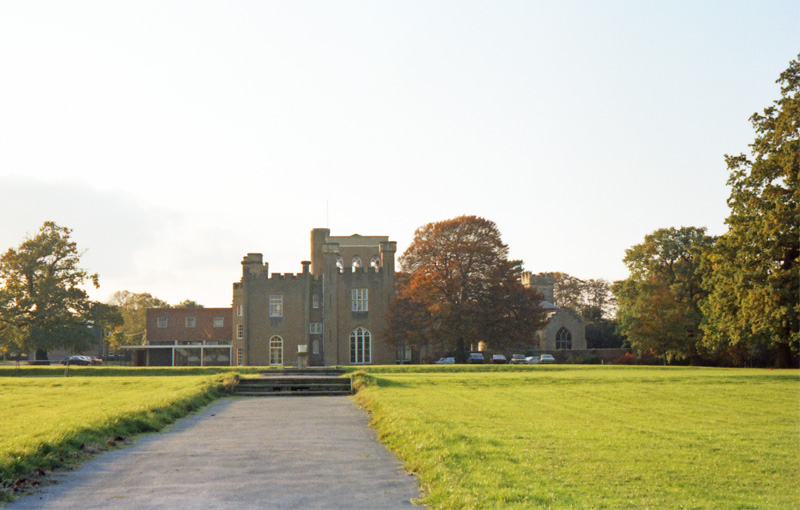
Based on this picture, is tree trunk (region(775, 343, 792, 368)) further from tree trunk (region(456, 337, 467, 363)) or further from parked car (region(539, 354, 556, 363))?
parked car (region(539, 354, 556, 363))

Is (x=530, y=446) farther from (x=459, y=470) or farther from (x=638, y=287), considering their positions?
(x=638, y=287)

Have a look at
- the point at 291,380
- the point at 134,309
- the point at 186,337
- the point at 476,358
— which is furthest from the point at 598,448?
the point at 134,309

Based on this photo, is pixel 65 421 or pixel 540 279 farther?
pixel 540 279

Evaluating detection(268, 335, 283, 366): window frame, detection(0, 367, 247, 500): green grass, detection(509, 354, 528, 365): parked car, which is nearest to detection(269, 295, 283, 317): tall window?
detection(268, 335, 283, 366): window frame

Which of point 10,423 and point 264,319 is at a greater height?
point 264,319

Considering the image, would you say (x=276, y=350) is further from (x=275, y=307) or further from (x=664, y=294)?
(x=664, y=294)

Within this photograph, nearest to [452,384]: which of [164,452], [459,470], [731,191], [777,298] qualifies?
[777,298]

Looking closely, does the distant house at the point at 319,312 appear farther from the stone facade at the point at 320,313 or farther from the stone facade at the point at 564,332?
the stone facade at the point at 564,332

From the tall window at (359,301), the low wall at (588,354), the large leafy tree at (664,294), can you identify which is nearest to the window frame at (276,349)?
the tall window at (359,301)

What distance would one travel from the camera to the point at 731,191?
34312 mm

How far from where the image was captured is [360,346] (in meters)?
64.1

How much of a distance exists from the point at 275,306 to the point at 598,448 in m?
54.9

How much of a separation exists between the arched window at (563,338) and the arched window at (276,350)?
31.0 m

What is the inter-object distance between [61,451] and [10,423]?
245 inches
